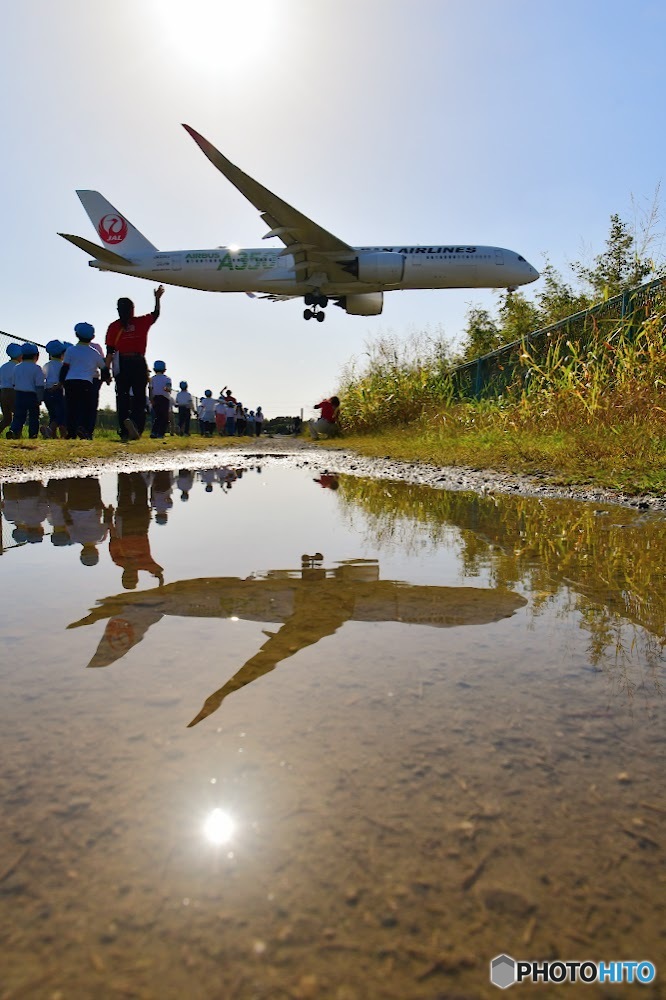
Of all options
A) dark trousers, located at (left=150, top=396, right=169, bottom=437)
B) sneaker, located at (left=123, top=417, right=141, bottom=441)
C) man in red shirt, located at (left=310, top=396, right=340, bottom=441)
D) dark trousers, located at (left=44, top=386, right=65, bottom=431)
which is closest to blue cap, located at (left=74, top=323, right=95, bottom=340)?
sneaker, located at (left=123, top=417, right=141, bottom=441)

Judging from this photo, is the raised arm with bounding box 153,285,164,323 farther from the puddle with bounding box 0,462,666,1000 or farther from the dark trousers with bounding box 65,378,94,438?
the puddle with bounding box 0,462,666,1000

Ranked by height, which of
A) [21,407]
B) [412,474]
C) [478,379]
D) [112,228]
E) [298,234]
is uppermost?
[112,228]

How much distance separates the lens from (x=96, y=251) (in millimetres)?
20859

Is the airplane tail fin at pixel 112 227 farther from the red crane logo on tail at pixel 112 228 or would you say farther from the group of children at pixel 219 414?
the group of children at pixel 219 414

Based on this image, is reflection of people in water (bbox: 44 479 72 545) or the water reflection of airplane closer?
the water reflection of airplane

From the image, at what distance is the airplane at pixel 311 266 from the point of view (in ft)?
52.3

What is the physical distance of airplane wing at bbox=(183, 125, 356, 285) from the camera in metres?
14.2

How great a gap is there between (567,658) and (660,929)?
2.40 ft

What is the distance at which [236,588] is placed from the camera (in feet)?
6.43

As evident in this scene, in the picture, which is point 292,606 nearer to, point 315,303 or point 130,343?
point 130,343

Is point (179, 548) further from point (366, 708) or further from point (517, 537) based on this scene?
point (366, 708)

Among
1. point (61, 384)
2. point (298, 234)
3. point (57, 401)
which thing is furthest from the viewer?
point (298, 234)

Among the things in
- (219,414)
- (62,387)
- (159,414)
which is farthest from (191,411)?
(62,387)

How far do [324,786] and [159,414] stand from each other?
42.7 feet
